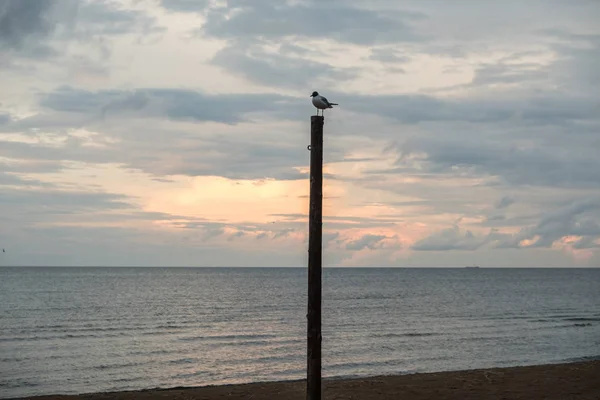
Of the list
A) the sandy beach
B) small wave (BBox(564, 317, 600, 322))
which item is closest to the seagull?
the sandy beach

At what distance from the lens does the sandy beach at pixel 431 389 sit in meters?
21.2

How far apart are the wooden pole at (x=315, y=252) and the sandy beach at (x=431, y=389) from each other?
26.0 feet

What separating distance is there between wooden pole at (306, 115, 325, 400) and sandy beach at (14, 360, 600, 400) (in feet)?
26.0

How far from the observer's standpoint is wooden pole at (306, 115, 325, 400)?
1356cm

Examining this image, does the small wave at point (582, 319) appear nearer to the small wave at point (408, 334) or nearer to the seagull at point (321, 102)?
the small wave at point (408, 334)

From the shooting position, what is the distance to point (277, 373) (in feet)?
98.5

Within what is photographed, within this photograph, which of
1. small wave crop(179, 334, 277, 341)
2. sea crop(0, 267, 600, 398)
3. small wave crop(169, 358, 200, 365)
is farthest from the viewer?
small wave crop(179, 334, 277, 341)

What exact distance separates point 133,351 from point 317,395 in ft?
85.4

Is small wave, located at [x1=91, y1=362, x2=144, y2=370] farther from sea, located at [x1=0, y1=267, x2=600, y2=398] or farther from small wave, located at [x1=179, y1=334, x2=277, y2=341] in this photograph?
small wave, located at [x1=179, y1=334, x2=277, y2=341]

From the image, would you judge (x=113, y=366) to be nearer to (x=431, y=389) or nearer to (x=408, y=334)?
(x=431, y=389)

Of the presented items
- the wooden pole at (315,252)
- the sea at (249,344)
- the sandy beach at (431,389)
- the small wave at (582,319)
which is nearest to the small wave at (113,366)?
the sea at (249,344)

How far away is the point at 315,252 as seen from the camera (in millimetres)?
13547

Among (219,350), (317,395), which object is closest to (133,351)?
(219,350)

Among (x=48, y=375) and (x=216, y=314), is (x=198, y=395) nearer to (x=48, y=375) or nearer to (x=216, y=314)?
(x=48, y=375)
